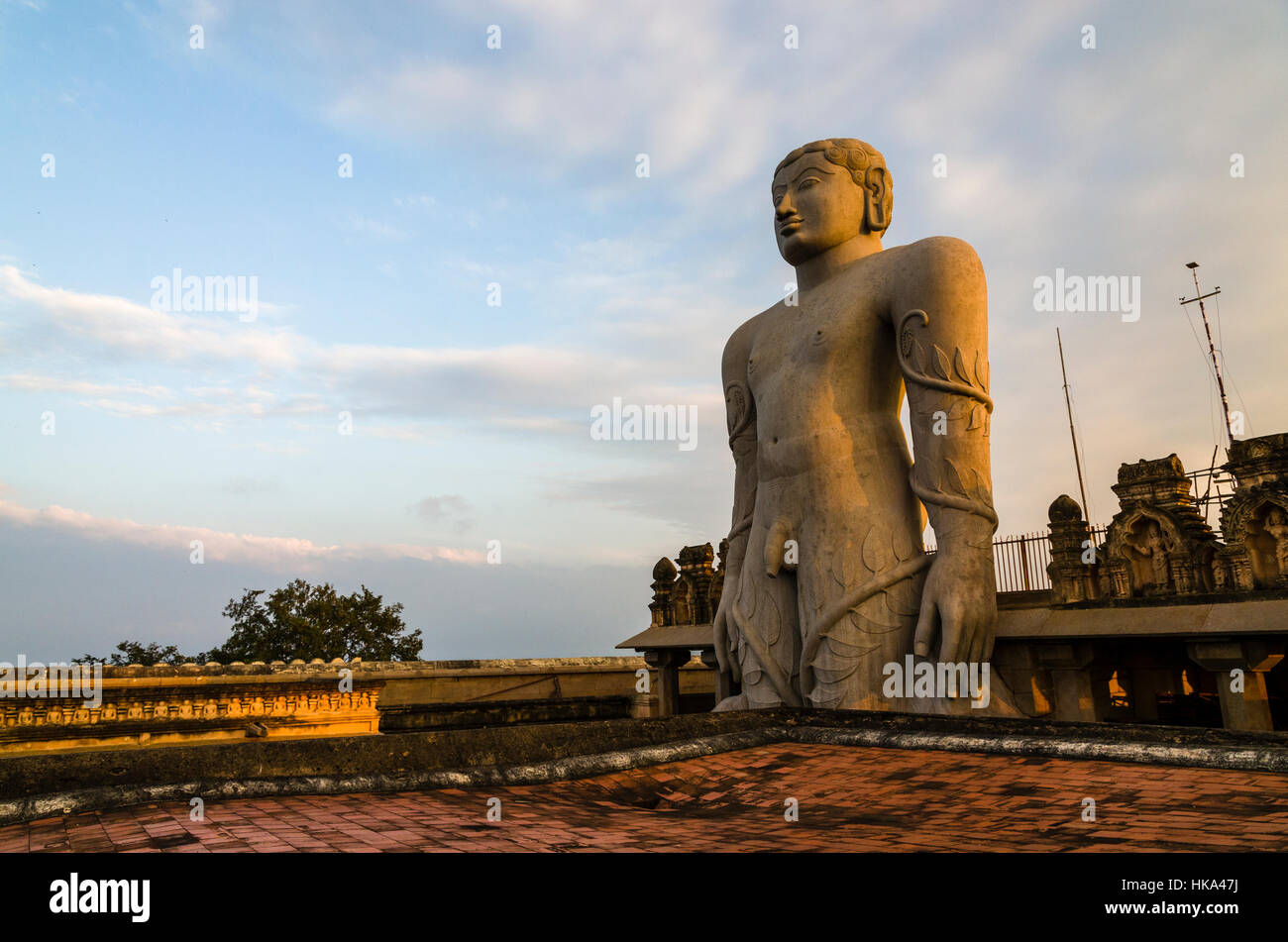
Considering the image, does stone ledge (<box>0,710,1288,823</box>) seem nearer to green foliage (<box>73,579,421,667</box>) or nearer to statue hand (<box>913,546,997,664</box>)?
statue hand (<box>913,546,997,664</box>)

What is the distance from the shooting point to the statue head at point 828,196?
7.82m

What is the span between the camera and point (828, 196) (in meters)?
7.81

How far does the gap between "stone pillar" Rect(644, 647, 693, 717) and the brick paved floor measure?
7.75m

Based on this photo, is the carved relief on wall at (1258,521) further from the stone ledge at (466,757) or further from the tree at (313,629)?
the tree at (313,629)

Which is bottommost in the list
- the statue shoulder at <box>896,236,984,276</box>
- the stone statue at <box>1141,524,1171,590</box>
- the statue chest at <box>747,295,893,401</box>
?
the stone statue at <box>1141,524,1171,590</box>

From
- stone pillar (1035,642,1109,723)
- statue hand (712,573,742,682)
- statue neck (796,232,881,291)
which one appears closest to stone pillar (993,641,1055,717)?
stone pillar (1035,642,1109,723)

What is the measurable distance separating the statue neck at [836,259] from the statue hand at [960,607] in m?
2.70

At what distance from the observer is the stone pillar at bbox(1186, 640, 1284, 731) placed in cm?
579

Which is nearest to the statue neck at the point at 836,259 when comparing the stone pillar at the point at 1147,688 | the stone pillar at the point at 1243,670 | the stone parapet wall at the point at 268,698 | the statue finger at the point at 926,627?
the statue finger at the point at 926,627

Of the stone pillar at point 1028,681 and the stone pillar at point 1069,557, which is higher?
the stone pillar at point 1069,557

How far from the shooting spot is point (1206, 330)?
38.8ft
